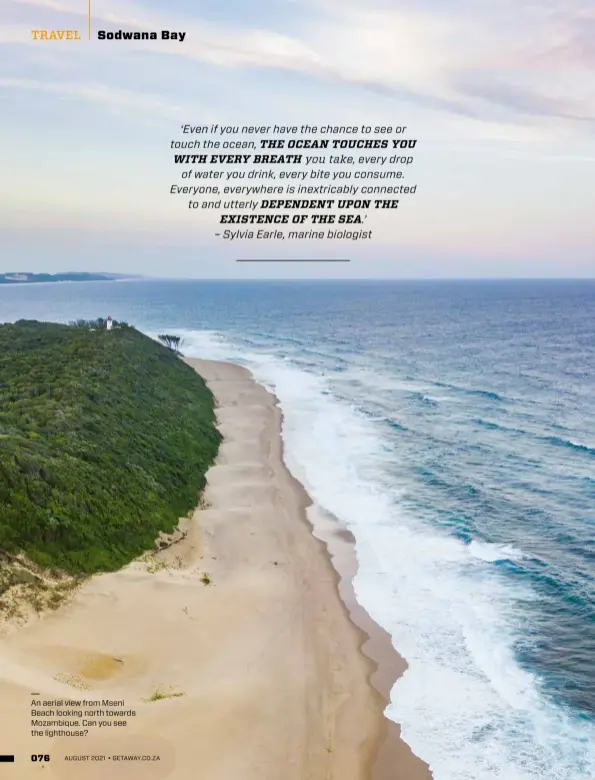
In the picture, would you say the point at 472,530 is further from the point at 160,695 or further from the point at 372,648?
the point at 160,695

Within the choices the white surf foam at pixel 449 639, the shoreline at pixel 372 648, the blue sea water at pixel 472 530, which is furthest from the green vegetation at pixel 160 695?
the blue sea water at pixel 472 530

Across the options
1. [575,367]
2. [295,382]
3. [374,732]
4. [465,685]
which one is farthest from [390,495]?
[575,367]

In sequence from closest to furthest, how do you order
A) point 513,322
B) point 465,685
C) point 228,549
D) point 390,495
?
point 465,685
point 228,549
point 390,495
point 513,322

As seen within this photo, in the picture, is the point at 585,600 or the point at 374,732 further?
the point at 585,600

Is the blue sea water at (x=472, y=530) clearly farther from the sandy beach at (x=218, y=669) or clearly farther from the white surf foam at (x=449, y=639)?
the sandy beach at (x=218, y=669)

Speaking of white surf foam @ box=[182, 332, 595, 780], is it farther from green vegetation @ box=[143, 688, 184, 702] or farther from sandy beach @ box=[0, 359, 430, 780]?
green vegetation @ box=[143, 688, 184, 702]

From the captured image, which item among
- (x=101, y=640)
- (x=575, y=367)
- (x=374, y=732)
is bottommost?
(x=374, y=732)

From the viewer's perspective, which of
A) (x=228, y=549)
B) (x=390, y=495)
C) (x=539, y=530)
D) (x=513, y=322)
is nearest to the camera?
(x=228, y=549)

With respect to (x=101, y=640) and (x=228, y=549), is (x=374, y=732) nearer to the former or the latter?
(x=101, y=640)
